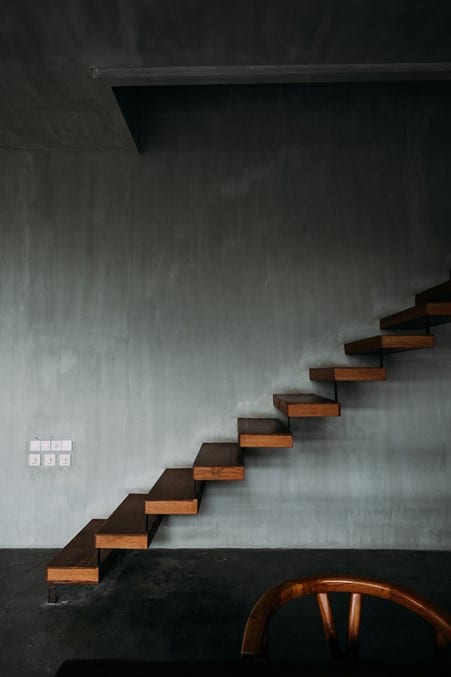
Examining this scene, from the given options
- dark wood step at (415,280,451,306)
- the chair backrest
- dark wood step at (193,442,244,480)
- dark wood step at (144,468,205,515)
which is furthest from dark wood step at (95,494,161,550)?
dark wood step at (415,280,451,306)

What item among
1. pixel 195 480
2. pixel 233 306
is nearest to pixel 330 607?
pixel 195 480

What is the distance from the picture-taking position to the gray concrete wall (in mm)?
2740

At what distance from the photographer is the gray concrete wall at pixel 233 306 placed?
2.74 metres

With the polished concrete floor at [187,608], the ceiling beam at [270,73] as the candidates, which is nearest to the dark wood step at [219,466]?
the polished concrete floor at [187,608]

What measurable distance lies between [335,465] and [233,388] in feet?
2.75

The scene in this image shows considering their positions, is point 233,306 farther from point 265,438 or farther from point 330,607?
point 330,607

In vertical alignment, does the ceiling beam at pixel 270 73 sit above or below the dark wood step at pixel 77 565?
above

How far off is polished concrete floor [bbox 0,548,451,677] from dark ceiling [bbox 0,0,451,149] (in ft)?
8.64

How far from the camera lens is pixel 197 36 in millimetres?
1854

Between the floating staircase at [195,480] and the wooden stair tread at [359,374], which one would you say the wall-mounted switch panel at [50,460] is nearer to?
the floating staircase at [195,480]

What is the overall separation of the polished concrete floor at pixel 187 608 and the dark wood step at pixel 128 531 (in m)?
0.34

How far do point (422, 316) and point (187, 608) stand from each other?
1861mm

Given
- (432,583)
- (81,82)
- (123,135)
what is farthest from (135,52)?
(432,583)

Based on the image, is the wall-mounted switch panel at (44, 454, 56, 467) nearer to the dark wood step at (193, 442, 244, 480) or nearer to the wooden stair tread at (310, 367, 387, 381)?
the dark wood step at (193, 442, 244, 480)
